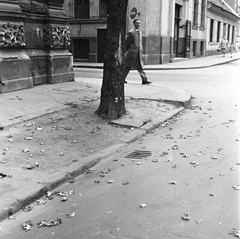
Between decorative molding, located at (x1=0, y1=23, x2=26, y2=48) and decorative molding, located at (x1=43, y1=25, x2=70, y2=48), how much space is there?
1.29 m

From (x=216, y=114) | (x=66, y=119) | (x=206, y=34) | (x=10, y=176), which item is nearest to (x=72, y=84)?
(x=66, y=119)

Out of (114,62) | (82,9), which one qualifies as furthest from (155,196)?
(82,9)

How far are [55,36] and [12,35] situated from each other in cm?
202

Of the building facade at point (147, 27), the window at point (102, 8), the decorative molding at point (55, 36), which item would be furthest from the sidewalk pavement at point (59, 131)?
the window at point (102, 8)

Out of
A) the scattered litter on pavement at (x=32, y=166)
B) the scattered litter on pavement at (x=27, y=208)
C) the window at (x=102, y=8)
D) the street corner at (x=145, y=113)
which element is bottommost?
the scattered litter on pavement at (x=27, y=208)

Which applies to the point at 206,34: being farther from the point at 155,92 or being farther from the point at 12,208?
the point at 12,208

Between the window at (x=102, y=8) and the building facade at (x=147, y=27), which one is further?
the window at (x=102, y=8)

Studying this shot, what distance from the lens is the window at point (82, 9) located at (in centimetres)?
2545

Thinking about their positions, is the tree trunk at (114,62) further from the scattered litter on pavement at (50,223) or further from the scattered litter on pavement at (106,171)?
the scattered litter on pavement at (50,223)

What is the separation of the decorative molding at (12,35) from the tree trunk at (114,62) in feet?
10.7

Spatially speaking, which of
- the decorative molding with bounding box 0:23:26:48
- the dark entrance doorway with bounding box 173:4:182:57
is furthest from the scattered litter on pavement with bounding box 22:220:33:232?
the dark entrance doorway with bounding box 173:4:182:57

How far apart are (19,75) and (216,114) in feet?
17.4

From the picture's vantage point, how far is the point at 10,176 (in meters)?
4.71

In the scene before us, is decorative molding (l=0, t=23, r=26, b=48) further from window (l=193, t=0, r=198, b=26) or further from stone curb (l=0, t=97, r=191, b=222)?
window (l=193, t=0, r=198, b=26)
